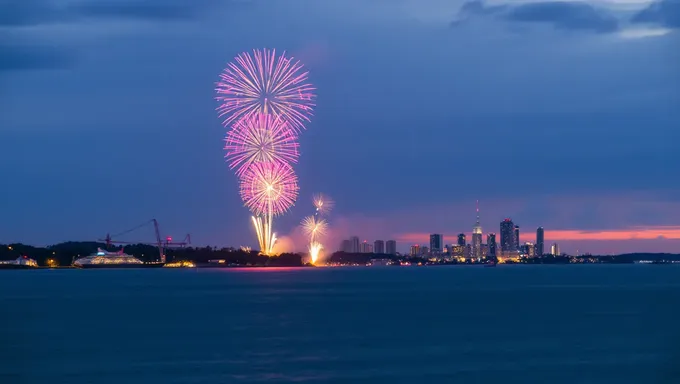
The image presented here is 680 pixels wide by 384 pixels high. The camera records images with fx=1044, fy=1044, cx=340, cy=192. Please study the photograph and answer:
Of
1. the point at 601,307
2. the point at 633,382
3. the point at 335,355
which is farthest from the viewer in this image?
the point at 601,307

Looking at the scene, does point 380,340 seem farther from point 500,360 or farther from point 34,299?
point 34,299

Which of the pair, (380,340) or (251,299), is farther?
(251,299)

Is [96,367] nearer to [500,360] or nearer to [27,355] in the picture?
[27,355]

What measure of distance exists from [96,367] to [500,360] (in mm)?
26374

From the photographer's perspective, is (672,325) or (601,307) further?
(601,307)

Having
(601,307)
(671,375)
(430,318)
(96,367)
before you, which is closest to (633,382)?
(671,375)

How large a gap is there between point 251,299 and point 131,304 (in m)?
17.1

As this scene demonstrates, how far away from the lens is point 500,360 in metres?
69.6

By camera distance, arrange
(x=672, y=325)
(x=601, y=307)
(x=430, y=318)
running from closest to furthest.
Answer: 1. (x=672, y=325)
2. (x=430, y=318)
3. (x=601, y=307)

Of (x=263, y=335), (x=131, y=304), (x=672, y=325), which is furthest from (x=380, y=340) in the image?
(x=131, y=304)

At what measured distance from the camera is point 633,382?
60.5m

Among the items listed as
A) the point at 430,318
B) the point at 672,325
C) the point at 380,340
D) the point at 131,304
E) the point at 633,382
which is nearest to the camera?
the point at 633,382

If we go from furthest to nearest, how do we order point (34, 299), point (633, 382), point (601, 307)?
point (34, 299) → point (601, 307) → point (633, 382)

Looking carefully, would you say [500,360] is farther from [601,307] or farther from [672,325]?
[601,307]
